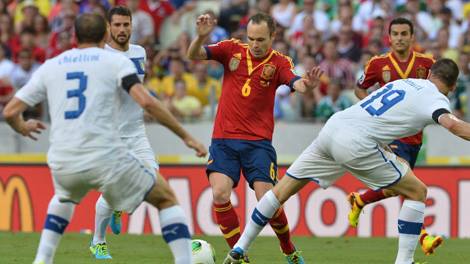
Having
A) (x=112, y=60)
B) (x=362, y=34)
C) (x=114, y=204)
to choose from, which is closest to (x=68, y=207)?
(x=114, y=204)

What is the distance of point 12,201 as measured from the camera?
1809cm

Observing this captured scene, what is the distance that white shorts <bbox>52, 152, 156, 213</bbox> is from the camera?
342 inches

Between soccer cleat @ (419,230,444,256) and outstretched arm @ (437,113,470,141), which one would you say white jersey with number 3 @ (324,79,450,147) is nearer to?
outstretched arm @ (437,113,470,141)

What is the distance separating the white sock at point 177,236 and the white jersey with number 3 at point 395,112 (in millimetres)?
2200

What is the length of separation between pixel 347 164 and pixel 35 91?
10.4 feet

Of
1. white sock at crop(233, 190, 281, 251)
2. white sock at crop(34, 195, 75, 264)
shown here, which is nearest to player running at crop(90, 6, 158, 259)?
white sock at crop(233, 190, 281, 251)

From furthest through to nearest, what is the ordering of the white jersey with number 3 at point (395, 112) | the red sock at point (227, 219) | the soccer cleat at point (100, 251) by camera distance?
the soccer cleat at point (100, 251) < the red sock at point (227, 219) < the white jersey with number 3 at point (395, 112)

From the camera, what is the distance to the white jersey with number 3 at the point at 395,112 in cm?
1003

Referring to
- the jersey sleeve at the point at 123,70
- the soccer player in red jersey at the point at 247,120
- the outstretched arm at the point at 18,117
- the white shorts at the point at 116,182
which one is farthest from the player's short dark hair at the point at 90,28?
the soccer player in red jersey at the point at 247,120

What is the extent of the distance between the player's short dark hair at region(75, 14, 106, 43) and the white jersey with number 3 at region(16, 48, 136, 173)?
0.10 metres

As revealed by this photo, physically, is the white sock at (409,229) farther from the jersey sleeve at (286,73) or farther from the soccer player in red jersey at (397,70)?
the soccer player in red jersey at (397,70)

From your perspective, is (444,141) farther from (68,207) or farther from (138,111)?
(68,207)

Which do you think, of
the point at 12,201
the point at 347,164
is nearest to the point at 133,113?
the point at 347,164

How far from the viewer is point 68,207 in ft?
29.8
